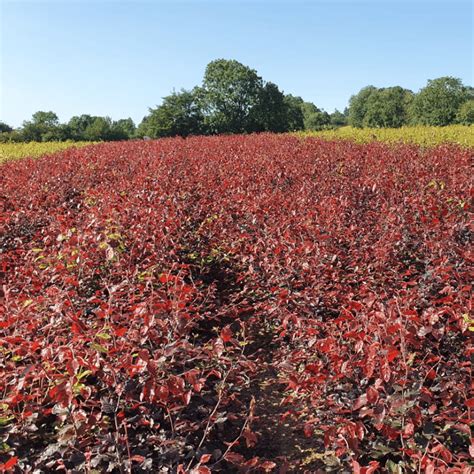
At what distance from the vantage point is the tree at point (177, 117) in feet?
119

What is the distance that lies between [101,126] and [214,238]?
4456 centimetres

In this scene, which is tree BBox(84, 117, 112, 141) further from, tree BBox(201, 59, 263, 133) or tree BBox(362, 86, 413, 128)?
tree BBox(362, 86, 413, 128)

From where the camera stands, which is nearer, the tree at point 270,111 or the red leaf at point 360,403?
the red leaf at point 360,403

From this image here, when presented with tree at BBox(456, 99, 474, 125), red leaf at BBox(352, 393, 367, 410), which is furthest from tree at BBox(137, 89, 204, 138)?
red leaf at BBox(352, 393, 367, 410)

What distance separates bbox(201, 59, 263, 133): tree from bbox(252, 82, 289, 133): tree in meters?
0.48

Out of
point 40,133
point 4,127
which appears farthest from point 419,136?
point 4,127

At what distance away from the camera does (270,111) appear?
42.3m

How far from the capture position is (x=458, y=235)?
3.72m

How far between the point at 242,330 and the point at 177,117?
37.1m

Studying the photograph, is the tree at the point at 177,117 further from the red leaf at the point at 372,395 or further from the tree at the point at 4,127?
the red leaf at the point at 372,395

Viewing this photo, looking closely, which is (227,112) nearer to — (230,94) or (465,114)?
(230,94)

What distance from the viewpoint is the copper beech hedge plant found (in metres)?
1.95

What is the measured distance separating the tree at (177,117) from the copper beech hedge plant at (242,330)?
3119 centimetres

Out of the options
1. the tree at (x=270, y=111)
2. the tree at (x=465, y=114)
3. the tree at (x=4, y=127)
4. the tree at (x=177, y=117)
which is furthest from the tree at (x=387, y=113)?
the tree at (x=4, y=127)
